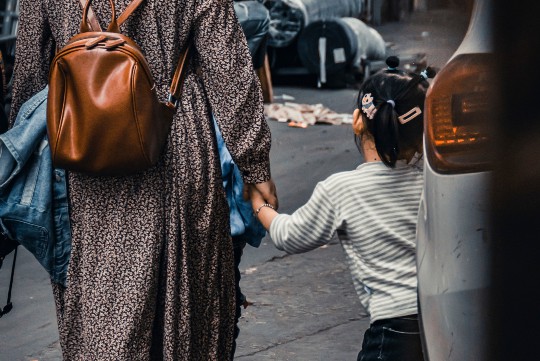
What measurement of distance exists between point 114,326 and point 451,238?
1257mm

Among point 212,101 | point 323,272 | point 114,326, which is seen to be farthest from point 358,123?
point 323,272

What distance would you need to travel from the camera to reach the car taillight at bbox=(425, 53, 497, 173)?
2270mm

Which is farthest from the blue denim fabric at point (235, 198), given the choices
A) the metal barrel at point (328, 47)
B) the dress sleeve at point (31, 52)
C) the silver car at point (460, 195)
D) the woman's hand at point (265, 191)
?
the metal barrel at point (328, 47)

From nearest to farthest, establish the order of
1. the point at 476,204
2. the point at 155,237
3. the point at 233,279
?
the point at 476,204, the point at 155,237, the point at 233,279

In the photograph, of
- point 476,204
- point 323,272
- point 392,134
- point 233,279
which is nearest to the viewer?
point 476,204

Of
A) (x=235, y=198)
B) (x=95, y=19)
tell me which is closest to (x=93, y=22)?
(x=95, y=19)

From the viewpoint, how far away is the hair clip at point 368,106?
309 cm

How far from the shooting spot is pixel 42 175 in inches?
135

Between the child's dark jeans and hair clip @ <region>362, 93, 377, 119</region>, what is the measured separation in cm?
59

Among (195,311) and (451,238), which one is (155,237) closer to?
(195,311)

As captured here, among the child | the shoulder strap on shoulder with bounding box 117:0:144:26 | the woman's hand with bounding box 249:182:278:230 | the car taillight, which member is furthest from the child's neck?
the shoulder strap on shoulder with bounding box 117:0:144:26

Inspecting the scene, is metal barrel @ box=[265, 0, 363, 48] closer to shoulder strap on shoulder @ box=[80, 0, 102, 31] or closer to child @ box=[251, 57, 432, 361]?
shoulder strap on shoulder @ box=[80, 0, 102, 31]

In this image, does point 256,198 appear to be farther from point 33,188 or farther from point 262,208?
point 33,188

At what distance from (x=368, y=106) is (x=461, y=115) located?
2.32 ft
